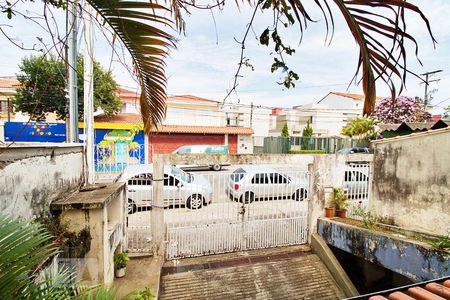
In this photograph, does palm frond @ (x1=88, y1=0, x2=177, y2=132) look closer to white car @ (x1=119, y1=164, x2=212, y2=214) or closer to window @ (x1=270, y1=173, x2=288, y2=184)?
white car @ (x1=119, y1=164, x2=212, y2=214)

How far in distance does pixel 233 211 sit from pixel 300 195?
1859mm

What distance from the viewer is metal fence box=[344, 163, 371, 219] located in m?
6.21

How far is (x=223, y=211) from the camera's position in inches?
215

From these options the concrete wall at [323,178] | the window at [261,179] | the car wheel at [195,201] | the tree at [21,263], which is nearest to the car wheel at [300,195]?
the concrete wall at [323,178]

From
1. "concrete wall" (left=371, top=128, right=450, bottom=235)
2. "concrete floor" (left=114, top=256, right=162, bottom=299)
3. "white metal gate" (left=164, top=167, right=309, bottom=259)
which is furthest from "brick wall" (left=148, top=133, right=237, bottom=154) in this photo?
"concrete wall" (left=371, top=128, right=450, bottom=235)

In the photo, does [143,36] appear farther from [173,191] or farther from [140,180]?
[140,180]

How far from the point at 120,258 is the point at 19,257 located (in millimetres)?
3806

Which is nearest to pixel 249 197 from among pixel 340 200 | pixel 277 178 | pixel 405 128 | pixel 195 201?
pixel 277 178

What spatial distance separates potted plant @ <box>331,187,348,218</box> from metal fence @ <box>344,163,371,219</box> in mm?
174

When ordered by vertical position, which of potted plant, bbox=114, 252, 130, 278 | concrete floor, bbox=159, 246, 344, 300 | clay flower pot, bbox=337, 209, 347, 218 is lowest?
concrete floor, bbox=159, 246, 344, 300

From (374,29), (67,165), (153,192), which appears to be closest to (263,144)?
(153,192)

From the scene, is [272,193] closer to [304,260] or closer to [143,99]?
[304,260]

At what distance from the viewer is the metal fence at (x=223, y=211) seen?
534 cm

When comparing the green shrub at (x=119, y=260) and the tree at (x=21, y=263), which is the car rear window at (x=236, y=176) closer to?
the green shrub at (x=119, y=260)
